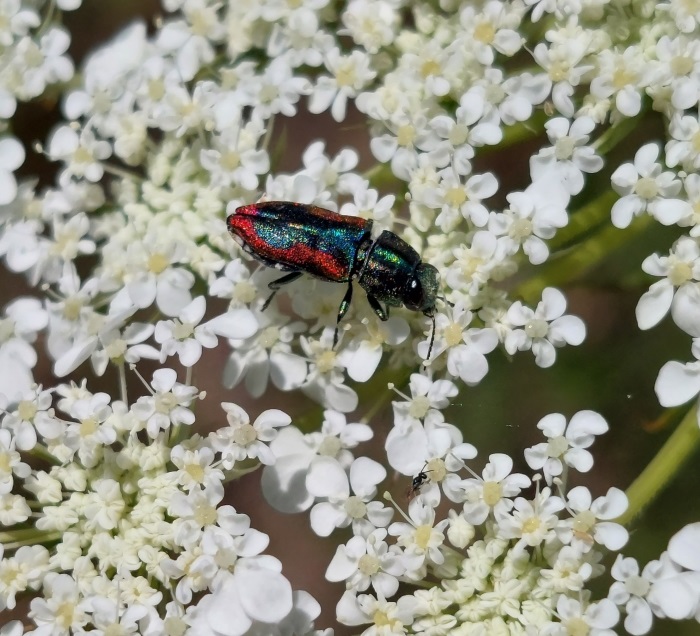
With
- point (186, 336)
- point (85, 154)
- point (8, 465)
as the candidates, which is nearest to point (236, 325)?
point (186, 336)

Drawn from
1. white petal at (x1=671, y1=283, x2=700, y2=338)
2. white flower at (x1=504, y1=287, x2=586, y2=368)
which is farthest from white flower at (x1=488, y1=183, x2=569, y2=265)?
white petal at (x1=671, y1=283, x2=700, y2=338)

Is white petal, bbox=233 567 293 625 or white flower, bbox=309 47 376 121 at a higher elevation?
white flower, bbox=309 47 376 121

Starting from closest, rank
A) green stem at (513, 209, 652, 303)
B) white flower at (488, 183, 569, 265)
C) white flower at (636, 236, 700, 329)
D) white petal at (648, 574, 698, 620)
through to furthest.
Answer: white petal at (648, 574, 698, 620), white flower at (636, 236, 700, 329), white flower at (488, 183, 569, 265), green stem at (513, 209, 652, 303)

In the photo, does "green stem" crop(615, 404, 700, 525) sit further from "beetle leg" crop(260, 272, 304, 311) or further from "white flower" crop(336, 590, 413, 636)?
"beetle leg" crop(260, 272, 304, 311)

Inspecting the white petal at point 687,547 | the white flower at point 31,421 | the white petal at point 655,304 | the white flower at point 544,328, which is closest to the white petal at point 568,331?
the white flower at point 544,328

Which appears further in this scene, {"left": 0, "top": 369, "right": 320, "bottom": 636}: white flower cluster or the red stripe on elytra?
the red stripe on elytra

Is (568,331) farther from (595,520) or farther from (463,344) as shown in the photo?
(595,520)
